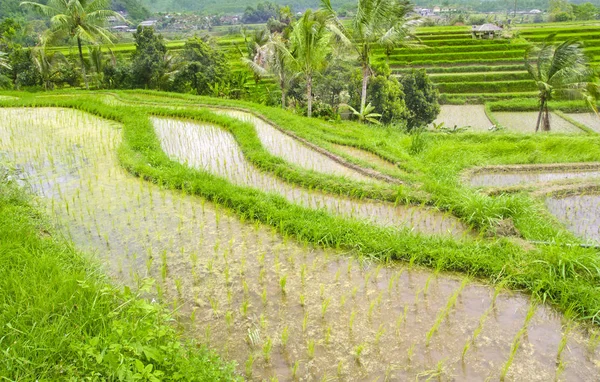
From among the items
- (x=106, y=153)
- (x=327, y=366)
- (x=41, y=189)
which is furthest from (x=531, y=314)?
(x=106, y=153)

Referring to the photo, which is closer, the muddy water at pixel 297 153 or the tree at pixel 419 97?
the muddy water at pixel 297 153

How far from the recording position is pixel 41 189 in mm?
6344

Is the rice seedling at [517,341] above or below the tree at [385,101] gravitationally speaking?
below

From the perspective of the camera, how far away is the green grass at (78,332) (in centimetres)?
258

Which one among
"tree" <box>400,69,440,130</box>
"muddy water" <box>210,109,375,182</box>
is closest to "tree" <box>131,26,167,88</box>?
"muddy water" <box>210,109,375,182</box>

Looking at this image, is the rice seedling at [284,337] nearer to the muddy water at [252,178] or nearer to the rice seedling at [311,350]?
the rice seedling at [311,350]

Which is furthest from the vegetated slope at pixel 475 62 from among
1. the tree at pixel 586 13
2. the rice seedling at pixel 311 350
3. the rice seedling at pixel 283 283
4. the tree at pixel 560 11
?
the tree at pixel 586 13

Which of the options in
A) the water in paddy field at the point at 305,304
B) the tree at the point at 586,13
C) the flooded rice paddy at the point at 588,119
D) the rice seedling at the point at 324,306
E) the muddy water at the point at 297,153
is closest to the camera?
the water in paddy field at the point at 305,304

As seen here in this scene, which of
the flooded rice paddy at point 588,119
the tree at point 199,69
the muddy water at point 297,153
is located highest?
the tree at point 199,69

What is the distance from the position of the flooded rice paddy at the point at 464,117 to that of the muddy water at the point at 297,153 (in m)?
9.49

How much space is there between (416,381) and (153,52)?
52.6ft

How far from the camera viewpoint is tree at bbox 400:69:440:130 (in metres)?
14.6

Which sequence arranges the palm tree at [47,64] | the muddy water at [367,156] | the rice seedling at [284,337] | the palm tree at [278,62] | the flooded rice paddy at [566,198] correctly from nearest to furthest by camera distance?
the rice seedling at [284,337]
the flooded rice paddy at [566,198]
the muddy water at [367,156]
the palm tree at [278,62]
the palm tree at [47,64]

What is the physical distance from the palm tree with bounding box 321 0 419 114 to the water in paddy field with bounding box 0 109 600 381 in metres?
8.13
